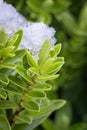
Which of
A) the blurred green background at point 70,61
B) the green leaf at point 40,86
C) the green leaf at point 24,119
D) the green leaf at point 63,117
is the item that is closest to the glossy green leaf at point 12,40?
the green leaf at point 40,86

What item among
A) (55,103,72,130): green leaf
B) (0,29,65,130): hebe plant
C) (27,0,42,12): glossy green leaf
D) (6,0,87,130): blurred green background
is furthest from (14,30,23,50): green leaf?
(55,103,72,130): green leaf

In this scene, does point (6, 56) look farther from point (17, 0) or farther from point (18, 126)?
point (17, 0)

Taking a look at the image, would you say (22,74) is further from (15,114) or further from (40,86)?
(15,114)

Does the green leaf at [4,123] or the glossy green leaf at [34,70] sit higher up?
the glossy green leaf at [34,70]

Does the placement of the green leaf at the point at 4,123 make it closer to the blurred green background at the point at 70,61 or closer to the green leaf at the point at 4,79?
the green leaf at the point at 4,79

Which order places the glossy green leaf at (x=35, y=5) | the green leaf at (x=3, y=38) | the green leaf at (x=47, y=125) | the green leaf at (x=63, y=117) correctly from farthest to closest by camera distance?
the green leaf at (x=63, y=117), the green leaf at (x=47, y=125), the glossy green leaf at (x=35, y=5), the green leaf at (x=3, y=38)

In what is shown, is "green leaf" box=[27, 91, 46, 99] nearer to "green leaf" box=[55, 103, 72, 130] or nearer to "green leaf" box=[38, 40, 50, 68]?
"green leaf" box=[38, 40, 50, 68]
